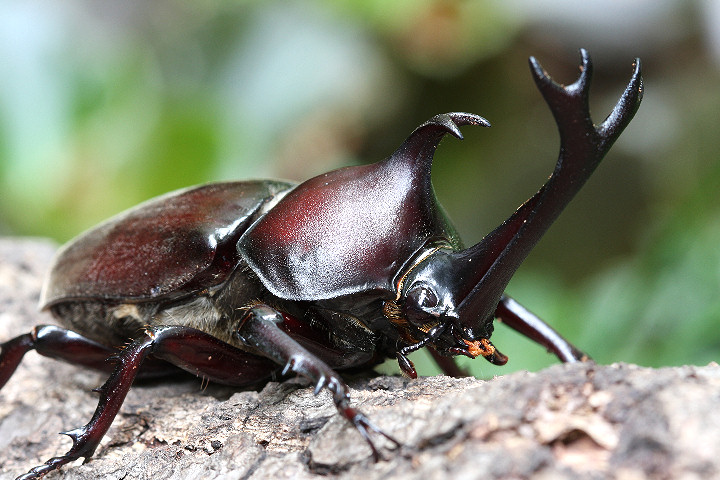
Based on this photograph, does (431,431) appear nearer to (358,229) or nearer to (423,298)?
(423,298)

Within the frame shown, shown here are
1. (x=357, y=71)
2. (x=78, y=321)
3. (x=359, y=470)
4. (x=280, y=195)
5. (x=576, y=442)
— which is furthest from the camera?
(x=357, y=71)

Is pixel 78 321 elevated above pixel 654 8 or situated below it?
below

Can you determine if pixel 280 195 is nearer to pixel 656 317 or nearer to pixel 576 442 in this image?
pixel 576 442

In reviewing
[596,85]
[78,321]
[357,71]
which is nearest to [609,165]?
[596,85]

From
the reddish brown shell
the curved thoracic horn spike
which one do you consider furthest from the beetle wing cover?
the curved thoracic horn spike

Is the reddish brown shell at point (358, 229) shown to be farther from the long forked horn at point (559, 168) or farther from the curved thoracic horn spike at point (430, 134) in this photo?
the long forked horn at point (559, 168)

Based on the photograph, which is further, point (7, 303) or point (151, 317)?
point (7, 303)

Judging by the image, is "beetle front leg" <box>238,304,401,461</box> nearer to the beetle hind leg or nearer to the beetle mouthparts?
the beetle hind leg

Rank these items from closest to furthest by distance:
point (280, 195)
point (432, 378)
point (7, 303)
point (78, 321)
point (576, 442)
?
point (576, 442) < point (432, 378) < point (280, 195) < point (78, 321) < point (7, 303)
